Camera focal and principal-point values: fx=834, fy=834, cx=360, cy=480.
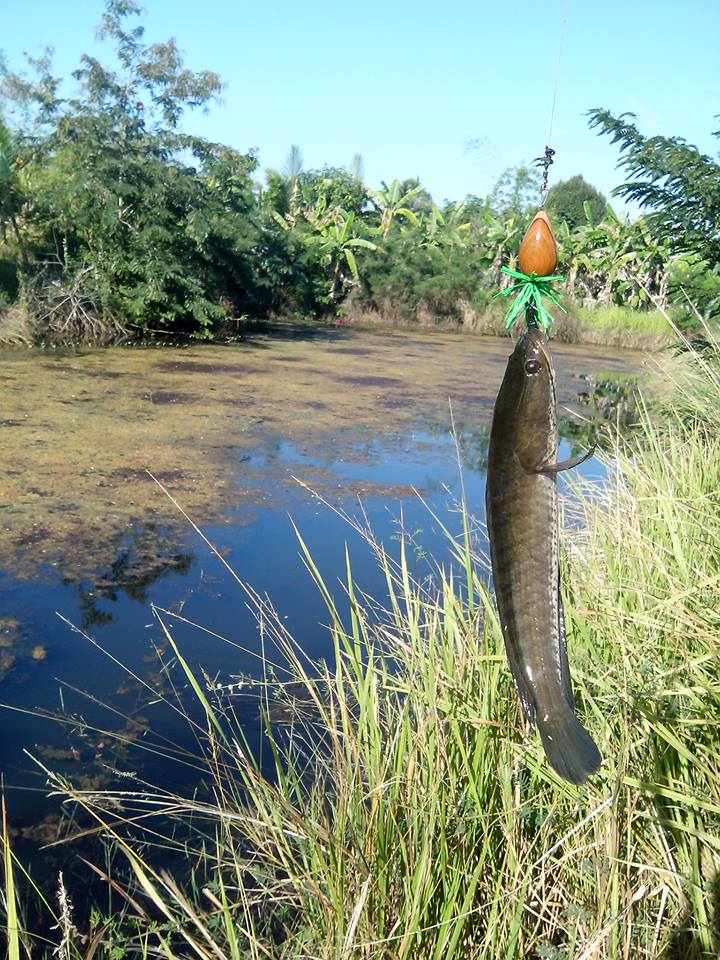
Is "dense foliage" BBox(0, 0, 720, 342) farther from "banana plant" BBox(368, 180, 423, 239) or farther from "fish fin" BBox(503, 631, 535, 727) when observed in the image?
"fish fin" BBox(503, 631, 535, 727)

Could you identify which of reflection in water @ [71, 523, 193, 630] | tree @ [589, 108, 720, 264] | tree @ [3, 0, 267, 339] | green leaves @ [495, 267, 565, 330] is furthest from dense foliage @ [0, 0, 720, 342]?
green leaves @ [495, 267, 565, 330]

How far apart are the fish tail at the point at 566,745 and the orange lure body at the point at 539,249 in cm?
51

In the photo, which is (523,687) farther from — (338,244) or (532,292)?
(338,244)

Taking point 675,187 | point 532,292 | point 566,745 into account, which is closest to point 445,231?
point 675,187

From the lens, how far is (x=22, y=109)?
86.7ft

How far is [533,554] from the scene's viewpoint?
1010mm

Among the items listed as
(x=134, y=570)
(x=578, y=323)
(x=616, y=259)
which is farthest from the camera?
(x=616, y=259)

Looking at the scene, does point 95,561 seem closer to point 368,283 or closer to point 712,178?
point 712,178

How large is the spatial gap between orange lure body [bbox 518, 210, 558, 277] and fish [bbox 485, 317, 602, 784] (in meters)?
0.07

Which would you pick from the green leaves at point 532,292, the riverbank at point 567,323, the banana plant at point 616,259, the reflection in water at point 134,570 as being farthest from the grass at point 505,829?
the banana plant at point 616,259

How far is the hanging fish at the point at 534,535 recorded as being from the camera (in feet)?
3.07

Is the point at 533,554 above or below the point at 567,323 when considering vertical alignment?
above

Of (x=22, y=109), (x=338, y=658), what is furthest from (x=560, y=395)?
(x=22, y=109)

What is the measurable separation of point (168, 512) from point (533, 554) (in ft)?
17.1
